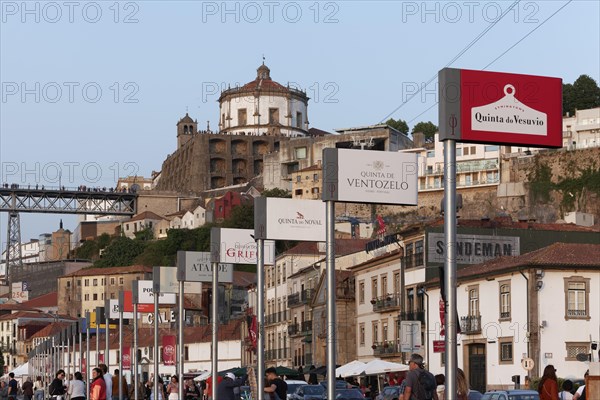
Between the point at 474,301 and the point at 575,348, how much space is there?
6024mm

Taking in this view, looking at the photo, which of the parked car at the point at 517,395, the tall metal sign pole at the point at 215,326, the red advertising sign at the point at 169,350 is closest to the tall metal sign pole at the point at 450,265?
the parked car at the point at 517,395

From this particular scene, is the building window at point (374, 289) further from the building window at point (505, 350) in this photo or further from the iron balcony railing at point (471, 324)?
the building window at point (505, 350)

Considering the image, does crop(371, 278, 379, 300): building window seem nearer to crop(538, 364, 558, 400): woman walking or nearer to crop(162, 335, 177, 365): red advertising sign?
crop(162, 335, 177, 365): red advertising sign

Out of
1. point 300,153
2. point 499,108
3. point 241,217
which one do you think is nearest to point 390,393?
point 499,108

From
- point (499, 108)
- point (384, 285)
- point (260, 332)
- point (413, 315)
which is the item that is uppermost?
point (499, 108)

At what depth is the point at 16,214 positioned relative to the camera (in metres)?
182

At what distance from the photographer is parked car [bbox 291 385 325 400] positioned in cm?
4159

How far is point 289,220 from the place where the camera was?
104ft

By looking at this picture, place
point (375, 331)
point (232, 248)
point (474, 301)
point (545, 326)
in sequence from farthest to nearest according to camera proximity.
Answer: point (375, 331), point (474, 301), point (545, 326), point (232, 248)

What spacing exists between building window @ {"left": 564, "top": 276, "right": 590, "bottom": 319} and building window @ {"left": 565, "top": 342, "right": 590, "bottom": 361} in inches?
46.1

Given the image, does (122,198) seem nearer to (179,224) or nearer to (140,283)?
(179,224)

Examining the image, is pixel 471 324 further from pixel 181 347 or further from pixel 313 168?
pixel 313 168

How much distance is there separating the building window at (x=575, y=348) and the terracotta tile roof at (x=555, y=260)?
10.5 feet

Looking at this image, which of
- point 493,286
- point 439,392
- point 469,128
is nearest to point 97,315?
point 493,286
